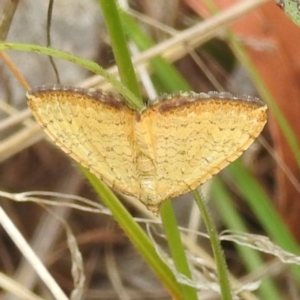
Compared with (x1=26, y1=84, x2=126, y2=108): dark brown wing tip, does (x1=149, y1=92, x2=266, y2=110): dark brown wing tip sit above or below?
below

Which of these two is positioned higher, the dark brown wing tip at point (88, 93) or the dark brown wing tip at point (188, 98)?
the dark brown wing tip at point (88, 93)

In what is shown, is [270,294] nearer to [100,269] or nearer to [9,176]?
[100,269]

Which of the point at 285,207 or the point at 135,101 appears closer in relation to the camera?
the point at 135,101

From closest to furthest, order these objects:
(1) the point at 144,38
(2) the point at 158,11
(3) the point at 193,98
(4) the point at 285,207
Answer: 1. (3) the point at 193,98
2. (1) the point at 144,38
3. (4) the point at 285,207
4. (2) the point at 158,11

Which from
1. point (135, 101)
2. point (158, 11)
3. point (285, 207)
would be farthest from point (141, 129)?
point (158, 11)

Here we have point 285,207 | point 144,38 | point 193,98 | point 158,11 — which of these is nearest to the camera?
point 193,98

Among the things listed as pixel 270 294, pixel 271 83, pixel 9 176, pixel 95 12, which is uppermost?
pixel 95 12

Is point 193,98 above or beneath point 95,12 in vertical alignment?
beneath
